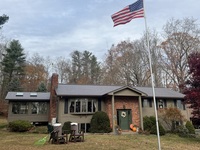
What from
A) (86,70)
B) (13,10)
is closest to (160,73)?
(86,70)

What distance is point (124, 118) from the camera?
18.7 meters

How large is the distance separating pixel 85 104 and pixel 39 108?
20.6ft

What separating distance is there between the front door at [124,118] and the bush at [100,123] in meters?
1.65

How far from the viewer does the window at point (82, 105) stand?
18.4 meters

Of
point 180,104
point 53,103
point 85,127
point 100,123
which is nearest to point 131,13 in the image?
point 100,123

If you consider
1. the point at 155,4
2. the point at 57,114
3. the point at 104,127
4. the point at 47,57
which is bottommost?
the point at 104,127

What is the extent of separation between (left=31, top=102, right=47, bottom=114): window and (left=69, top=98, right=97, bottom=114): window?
4916 mm

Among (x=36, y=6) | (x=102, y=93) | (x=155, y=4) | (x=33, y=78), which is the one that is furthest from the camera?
(x=33, y=78)

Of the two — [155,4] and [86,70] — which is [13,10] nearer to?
[155,4]

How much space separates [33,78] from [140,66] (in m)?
21.4

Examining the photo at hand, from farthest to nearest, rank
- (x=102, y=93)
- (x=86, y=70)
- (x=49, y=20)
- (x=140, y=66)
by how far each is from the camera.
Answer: (x=86, y=70)
(x=140, y=66)
(x=102, y=93)
(x=49, y=20)

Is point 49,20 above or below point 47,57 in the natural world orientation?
below

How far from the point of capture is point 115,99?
1880 cm

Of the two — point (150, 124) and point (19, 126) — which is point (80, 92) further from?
point (150, 124)
